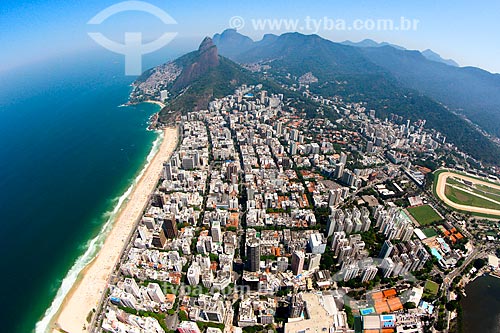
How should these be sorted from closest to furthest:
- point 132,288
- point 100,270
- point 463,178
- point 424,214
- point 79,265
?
point 132,288 → point 100,270 → point 79,265 → point 424,214 → point 463,178

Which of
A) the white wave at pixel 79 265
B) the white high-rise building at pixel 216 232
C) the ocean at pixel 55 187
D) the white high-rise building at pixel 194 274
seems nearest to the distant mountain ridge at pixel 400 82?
the white high-rise building at pixel 216 232

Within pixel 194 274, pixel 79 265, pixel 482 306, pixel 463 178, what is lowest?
pixel 79 265

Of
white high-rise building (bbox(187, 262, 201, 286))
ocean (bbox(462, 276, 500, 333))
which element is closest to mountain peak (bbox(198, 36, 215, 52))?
white high-rise building (bbox(187, 262, 201, 286))

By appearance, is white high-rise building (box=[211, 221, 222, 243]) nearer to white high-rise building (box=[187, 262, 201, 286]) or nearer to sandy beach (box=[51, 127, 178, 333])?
white high-rise building (box=[187, 262, 201, 286])

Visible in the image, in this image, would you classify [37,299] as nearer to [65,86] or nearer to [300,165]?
[300,165]

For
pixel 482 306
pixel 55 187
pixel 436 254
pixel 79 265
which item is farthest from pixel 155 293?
pixel 482 306

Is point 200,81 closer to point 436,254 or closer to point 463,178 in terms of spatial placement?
point 463,178

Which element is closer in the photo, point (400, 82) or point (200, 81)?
point (200, 81)
